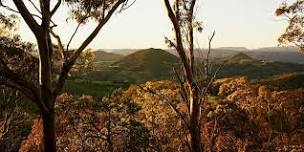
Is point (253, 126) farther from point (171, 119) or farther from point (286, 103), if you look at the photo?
point (171, 119)

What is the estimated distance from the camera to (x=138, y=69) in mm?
165250

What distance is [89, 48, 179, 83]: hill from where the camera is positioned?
13812 centimetres

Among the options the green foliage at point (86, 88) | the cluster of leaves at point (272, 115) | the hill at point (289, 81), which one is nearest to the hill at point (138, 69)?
the green foliage at point (86, 88)

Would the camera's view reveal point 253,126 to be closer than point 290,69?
Yes

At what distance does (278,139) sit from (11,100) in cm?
2085

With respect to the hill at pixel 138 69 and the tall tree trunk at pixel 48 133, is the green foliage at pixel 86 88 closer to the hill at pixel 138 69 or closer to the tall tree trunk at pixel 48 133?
the hill at pixel 138 69

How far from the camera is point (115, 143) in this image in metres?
24.8

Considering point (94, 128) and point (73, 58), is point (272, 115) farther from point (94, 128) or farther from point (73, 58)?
point (73, 58)

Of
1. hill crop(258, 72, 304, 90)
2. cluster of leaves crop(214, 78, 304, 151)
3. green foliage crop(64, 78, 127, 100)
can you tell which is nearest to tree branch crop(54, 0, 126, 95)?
cluster of leaves crop(214, 78, 304, 151)

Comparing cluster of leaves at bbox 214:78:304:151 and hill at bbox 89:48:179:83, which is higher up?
cluster of leaves at bbox 214:78:304:151

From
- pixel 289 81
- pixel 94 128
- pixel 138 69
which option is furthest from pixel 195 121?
pixel 138 69

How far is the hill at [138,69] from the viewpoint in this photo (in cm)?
13812

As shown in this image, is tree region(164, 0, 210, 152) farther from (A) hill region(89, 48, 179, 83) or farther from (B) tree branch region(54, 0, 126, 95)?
(A) hill region(89, 48, 179, 83)

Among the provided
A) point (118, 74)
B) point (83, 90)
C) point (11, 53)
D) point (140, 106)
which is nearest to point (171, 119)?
point (140, 106)
